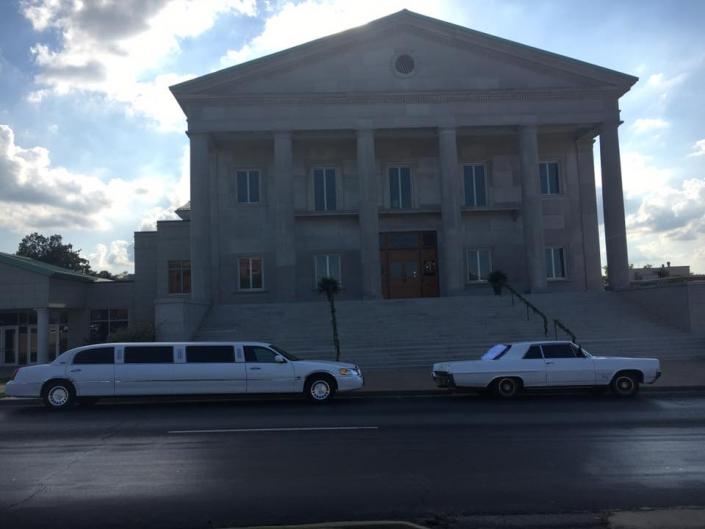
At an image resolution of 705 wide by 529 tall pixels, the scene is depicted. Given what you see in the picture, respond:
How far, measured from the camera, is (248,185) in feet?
116

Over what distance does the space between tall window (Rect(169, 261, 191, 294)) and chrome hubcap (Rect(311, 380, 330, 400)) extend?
2217 cm

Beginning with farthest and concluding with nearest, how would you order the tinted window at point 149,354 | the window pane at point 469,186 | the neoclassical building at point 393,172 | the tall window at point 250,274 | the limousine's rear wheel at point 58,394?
the window pane at point 469,186
the tall window at point 250,274
the neoclassical building at point 393,172
the tinted window at point 149,354
the limousine's rear wheel at point 58,394

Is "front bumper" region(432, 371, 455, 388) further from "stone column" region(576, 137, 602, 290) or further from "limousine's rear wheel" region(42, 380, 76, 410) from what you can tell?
"stone column" region(576, 137, 602, 290)

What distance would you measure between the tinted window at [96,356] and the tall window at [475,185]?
2398 centimetres

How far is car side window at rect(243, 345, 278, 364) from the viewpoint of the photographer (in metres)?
15.5

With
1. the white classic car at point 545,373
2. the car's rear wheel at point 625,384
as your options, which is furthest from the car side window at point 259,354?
the car's rear wheel at point 625,384

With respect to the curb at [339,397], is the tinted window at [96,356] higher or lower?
higher

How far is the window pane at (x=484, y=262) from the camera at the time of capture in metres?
35.2

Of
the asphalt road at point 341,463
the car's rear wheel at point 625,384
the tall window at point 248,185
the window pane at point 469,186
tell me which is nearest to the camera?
the asphalt road at point 341,463

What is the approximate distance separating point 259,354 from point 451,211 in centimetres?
1790

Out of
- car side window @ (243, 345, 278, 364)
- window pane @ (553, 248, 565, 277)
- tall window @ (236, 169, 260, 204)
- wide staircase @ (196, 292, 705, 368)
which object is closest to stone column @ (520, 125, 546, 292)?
wide staircase @ (196, 292, 705, 368)

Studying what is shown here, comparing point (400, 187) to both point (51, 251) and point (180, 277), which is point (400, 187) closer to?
point (180, 277)

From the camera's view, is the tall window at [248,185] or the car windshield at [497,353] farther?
the tall window at [248,185]

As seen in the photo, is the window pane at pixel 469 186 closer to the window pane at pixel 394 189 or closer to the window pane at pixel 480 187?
the window pane at pixel 480 187
